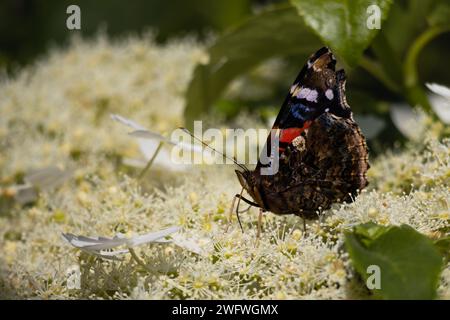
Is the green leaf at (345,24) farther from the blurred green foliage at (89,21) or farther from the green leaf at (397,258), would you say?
the blurred green foliage at (89,21)

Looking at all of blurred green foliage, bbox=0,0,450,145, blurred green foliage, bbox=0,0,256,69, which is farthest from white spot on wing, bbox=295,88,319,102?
blurred green foliage, bbox=0,0,256,69

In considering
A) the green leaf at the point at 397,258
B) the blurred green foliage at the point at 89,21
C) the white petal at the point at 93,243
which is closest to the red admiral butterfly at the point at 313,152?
the green leaf at the point at 397,258

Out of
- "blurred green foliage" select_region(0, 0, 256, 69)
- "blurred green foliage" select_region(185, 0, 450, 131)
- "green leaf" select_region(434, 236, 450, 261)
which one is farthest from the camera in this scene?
"blurred green foliage" select_region(0, 0, 256, 69)

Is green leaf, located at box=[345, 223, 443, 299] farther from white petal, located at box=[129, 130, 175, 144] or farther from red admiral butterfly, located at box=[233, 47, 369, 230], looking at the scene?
white petal, located at box=[129, 130, 175, 144]

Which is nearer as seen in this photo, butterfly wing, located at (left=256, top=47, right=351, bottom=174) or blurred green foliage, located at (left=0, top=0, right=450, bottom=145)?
butterfly wing, located at (left=256, top=47, right=351, bottom=174)

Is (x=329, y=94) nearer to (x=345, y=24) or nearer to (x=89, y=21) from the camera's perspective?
(x=345, y=24)

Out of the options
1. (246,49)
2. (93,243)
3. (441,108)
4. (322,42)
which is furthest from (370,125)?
(93,243)
